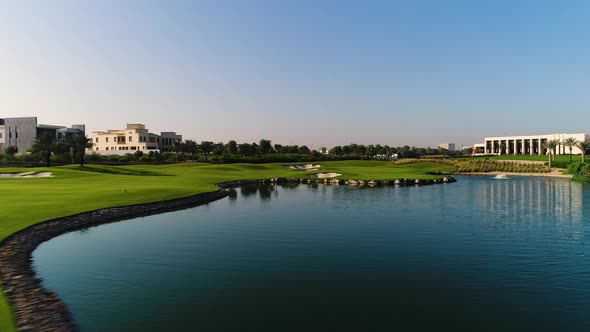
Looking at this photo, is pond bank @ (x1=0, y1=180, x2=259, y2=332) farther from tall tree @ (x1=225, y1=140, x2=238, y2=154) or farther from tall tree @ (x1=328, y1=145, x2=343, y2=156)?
tall tree @ (x1=328, y1=145, x2=343, y2=156)

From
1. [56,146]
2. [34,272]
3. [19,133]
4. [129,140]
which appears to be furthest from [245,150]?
[34,272]

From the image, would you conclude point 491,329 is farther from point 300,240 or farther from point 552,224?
point 552,224

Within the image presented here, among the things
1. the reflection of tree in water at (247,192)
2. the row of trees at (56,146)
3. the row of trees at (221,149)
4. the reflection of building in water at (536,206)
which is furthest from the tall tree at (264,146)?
the reflection of building in water at (536,206)

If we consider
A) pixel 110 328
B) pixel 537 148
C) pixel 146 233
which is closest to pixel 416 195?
pixel 146 233

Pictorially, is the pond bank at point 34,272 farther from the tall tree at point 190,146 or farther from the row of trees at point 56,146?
the tall tree at point 190,146

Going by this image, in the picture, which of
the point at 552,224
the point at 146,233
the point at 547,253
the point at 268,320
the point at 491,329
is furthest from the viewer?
the point at 552,224

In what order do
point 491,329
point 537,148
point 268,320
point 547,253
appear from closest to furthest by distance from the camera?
1. point 491,329
2. point 268,320
3. point 547,253
4. point 537,148

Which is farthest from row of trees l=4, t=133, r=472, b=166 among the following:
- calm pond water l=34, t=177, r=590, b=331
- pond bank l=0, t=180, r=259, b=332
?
calm pond water l=34, t=177, r=590, b=331
